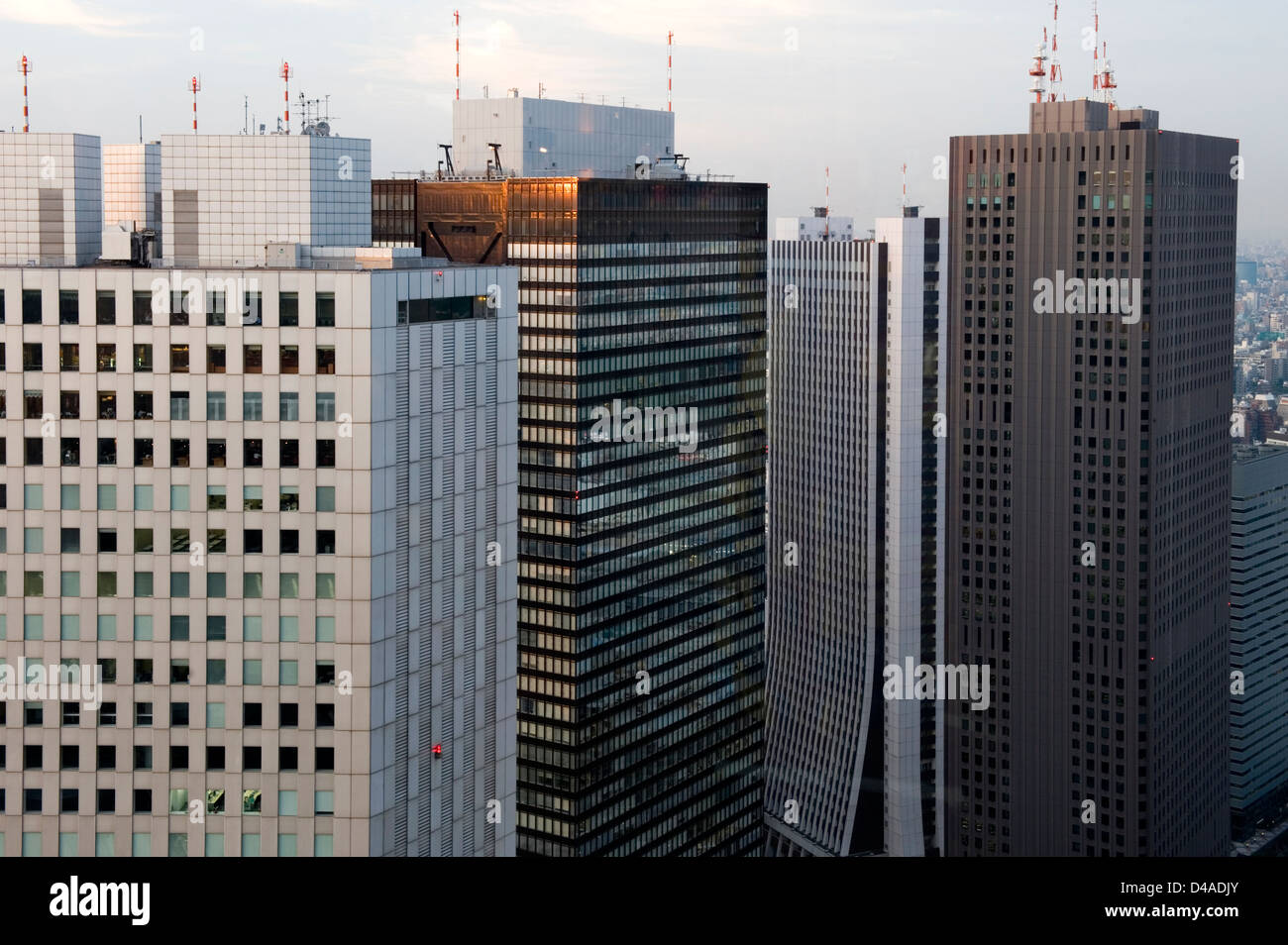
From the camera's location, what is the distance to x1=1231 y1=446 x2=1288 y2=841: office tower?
142 m

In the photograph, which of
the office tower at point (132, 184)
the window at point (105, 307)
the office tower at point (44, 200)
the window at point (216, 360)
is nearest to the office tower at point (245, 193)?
the office tower at point (44, 200)

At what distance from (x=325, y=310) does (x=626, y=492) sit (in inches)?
1985

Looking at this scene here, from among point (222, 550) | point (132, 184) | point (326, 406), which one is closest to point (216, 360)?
point (326, 406)

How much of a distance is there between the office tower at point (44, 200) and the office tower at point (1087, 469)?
3273 inches

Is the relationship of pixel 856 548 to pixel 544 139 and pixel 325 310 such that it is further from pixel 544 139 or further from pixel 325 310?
pixel 325 310

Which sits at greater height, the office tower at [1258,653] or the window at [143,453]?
the window at [143,453]

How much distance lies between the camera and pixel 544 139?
94.9 metres

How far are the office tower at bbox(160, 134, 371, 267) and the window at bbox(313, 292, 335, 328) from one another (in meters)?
8.37

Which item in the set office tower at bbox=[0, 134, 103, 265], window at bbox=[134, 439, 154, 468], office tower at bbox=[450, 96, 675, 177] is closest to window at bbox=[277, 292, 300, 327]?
window at bbox=[134, 439, 154, 468]

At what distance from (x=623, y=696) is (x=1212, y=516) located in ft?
191

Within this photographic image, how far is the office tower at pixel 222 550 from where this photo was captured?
39438 mm

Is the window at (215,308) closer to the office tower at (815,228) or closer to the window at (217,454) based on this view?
the window at (217,454)

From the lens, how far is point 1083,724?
393ft
